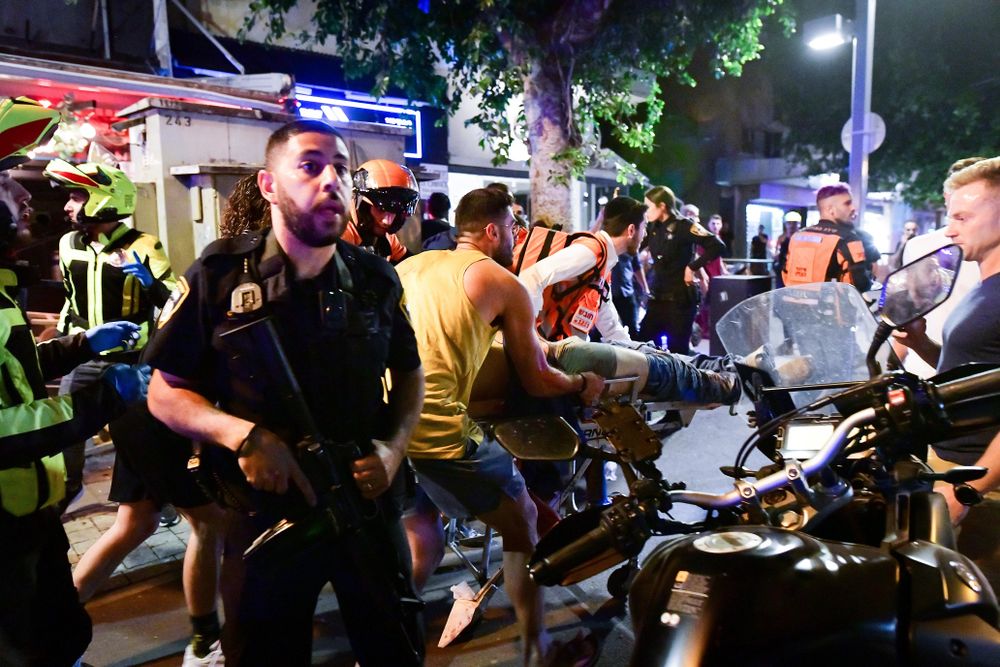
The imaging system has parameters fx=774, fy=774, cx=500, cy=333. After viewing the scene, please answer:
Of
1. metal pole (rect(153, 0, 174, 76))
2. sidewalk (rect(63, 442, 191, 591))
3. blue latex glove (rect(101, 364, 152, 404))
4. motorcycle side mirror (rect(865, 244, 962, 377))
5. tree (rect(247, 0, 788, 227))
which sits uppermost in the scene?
metal pole (rect(153, 0, 174, 76))

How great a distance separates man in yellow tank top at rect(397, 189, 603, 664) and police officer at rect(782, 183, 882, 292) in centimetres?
411

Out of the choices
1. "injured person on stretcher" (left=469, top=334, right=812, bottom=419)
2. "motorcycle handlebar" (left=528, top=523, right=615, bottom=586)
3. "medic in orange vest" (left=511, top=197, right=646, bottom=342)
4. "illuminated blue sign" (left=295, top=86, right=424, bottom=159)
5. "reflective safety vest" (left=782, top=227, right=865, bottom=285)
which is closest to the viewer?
"motorcycle handlebar" (left=528, top=523, right=615, bottom=586)

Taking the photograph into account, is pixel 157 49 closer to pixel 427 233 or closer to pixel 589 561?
pixel 427 233

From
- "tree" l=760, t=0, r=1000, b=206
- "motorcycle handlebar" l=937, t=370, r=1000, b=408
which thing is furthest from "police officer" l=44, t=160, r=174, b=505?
"tree" l=760, t=0, r=1000, b=206

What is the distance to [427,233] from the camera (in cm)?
743

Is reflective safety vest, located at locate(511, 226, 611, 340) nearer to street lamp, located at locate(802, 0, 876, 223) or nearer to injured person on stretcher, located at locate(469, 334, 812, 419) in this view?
injured person on stretcher, located at locate(469, 334, 812, 419)

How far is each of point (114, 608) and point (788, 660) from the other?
3.72 metres

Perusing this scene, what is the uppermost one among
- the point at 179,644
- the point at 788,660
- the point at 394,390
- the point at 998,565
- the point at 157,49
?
the point at 157,49

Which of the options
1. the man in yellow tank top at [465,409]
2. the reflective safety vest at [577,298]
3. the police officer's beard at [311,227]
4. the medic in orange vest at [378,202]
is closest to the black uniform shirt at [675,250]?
the reflective safety vest at [577,298]

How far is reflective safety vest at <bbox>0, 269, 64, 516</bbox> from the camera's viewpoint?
2.13m

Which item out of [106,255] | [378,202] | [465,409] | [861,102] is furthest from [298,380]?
[861,102]

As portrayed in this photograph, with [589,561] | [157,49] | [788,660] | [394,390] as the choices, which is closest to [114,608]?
[394,390]

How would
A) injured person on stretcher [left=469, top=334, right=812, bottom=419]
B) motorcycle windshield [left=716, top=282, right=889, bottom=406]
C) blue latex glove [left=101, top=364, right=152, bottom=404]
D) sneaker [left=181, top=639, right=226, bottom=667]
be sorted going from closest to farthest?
blue latex glove [left=101, top=364, right=152, bottom=404] → motorcycle windshield [left=716, top=282, right=889, bottom=406] → sneaker [left=181, top=639, right=226, bottom=667] → injured person on stretcher [left=469, top=334, right=812, bottom=419]

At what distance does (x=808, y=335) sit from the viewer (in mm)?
2652
